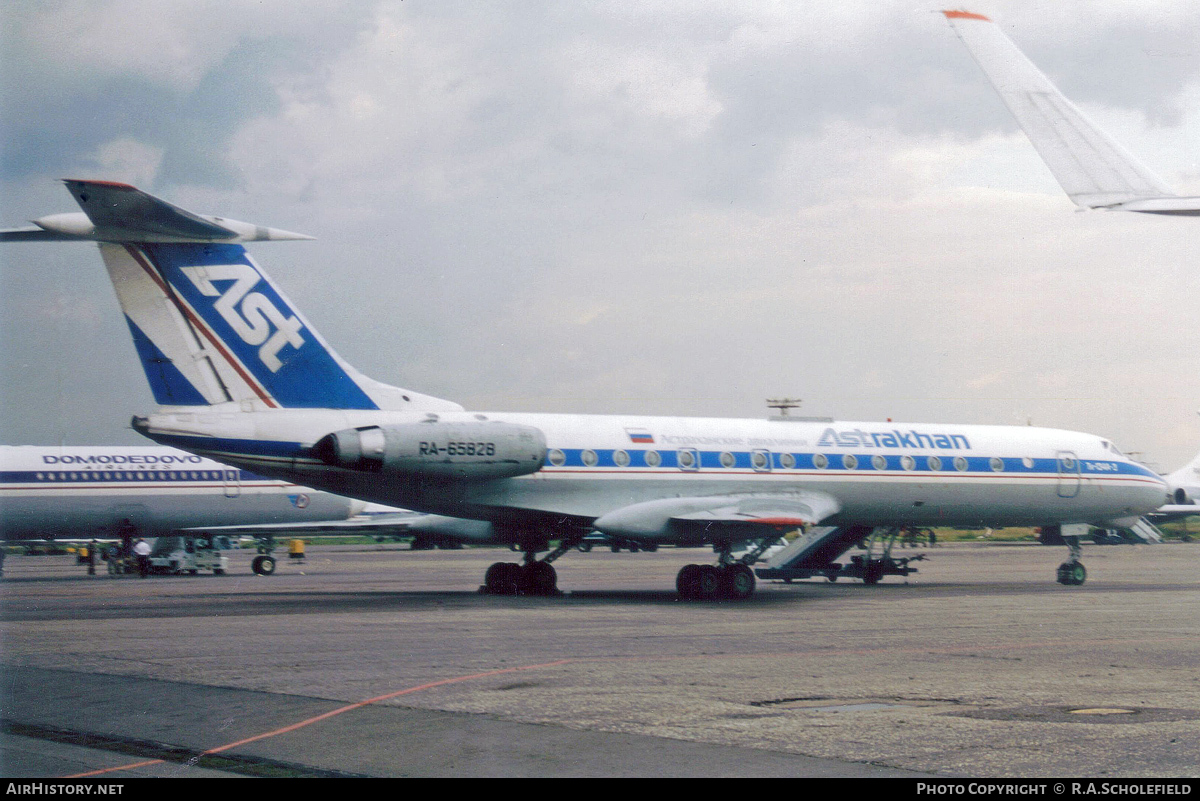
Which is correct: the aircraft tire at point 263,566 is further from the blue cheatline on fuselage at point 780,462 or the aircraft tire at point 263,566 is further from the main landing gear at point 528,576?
the blue cheatline on fuselage at point 780,462

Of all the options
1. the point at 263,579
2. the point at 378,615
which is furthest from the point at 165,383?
the point at 263,579

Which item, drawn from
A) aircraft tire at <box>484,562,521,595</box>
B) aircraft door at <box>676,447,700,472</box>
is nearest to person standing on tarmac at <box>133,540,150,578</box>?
aircraft tire at <box>484,562,521,595</box>

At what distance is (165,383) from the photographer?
20172mm

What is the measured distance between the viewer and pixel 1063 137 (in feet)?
29.9

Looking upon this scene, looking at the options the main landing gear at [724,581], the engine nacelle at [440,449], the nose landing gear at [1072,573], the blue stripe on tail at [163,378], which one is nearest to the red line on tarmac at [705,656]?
the engine nacelle at [440,449]

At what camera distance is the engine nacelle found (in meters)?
20.3

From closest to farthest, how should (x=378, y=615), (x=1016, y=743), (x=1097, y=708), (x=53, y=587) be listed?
(x=1016, y=743), (x=1097, y=708), (x=378, y=615), (x=53, y=587)

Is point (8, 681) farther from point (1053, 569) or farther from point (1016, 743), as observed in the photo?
point (1053, 569)

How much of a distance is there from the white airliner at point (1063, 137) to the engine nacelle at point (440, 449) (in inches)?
520

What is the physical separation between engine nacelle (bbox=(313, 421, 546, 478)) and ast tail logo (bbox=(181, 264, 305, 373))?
1846 mm

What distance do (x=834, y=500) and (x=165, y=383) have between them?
Answer: 13281mm

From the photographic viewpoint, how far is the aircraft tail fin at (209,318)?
19297 mm

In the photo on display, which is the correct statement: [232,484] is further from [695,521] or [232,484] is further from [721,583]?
[695,521]

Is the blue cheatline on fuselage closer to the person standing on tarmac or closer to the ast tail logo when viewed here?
the ast tail logo
